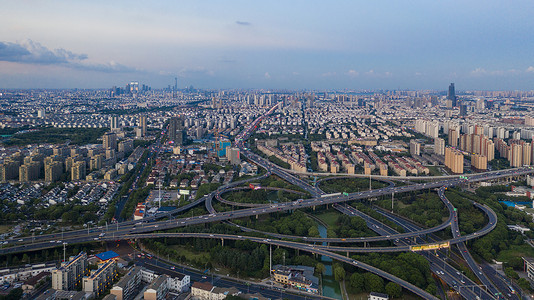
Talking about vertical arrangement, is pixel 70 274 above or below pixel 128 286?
above

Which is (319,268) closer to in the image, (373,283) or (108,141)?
(373,283)

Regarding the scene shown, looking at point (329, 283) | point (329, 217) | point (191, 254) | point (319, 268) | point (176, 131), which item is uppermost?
point (176, 131)

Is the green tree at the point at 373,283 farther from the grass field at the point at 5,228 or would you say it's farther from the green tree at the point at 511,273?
the grass field at the point at 5,228

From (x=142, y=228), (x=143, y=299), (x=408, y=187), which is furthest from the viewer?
(x=408, y=187)

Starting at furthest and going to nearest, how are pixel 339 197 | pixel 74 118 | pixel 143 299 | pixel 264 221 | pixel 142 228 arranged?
pixel 74 118, pixel 339 197, pixel 264 221, pixel 142 228, pixel 143 299

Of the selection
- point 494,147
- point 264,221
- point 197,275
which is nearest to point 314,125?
point 494,147

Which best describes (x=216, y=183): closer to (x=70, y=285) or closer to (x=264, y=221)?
(x=264, y=221)

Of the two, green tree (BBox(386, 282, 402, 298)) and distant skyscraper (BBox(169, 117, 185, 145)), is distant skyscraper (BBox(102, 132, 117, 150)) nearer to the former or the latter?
distant skyscraper (BBox(169, 117, 185, 145))

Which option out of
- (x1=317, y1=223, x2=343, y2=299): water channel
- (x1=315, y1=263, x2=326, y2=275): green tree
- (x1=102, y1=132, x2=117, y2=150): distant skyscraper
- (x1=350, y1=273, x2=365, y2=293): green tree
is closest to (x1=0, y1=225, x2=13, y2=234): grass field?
(x1=315, y1=263, x2=326, y2=275): green tree

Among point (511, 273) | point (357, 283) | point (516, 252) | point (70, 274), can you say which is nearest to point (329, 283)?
point (357, 283)

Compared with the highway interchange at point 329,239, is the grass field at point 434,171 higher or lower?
higher

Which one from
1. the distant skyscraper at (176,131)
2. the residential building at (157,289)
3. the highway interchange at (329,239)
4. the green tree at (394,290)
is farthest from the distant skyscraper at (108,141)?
the green tree at (394,290)
